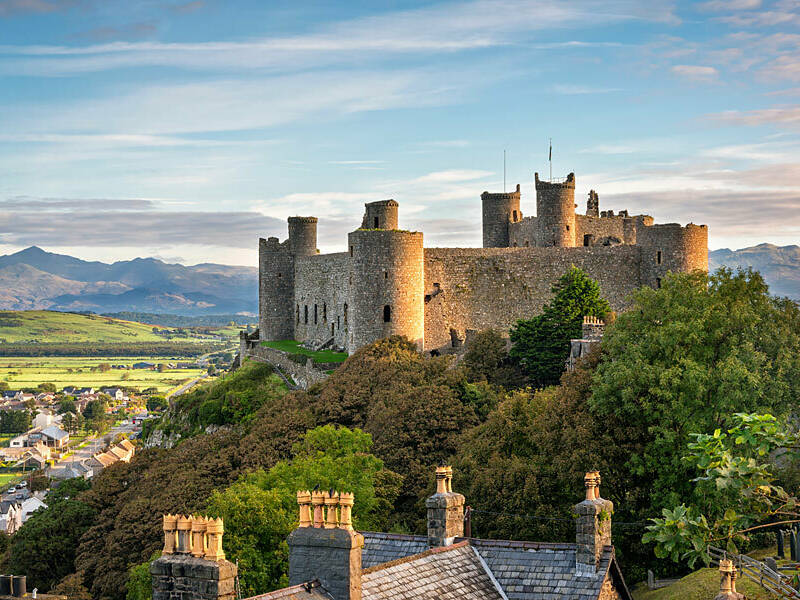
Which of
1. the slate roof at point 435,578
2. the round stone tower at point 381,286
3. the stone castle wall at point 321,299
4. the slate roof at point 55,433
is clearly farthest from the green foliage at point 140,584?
the slate roof at point 55,433

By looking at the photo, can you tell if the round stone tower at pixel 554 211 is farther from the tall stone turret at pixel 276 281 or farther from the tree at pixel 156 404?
the tree at pixel 156 404

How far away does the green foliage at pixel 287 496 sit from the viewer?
29.2 metres

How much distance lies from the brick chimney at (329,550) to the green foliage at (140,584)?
18.3 meters

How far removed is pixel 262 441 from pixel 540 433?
14559 millimetres

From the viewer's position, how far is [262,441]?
143ft

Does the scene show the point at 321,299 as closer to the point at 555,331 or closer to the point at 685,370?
the point at 555,331

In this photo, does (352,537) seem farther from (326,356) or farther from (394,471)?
(326,356)

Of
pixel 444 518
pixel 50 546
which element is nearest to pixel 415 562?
pixel 444 518

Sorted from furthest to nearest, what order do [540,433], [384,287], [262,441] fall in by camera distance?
[384,287] → [262,441] → [540,433]

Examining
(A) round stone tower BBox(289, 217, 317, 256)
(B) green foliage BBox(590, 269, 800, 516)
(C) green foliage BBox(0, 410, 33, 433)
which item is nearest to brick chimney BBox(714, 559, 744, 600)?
(B) green foliage BBox(590, 269, 800, 516)

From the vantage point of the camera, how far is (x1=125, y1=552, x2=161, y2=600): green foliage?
32938 millimetres

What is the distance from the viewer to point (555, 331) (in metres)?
47.3

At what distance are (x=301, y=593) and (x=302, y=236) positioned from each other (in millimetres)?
52430

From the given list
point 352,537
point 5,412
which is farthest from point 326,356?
point 5,412
